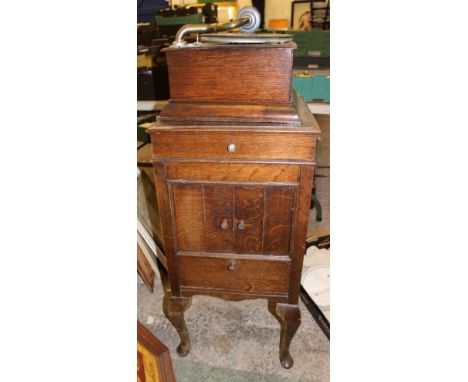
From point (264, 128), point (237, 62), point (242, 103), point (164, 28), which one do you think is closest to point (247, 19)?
point (237, 62)

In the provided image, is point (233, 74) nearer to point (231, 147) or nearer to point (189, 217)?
point (231, 147)

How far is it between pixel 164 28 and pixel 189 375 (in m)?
2.62

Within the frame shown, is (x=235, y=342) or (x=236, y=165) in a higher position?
(x=236, y=165)

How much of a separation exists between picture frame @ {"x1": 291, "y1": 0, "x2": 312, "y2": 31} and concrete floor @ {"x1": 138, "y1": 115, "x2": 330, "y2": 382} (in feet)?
22.0

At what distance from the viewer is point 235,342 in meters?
1.81

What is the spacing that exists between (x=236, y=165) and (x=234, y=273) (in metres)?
0.49

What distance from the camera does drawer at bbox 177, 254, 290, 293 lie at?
1.38m

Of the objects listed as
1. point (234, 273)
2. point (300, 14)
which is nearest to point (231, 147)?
point (234, 273)

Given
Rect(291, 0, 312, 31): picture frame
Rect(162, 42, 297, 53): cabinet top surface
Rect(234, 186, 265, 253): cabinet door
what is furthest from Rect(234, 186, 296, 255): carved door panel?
Rect(291, 0, 312, 31): picture frame

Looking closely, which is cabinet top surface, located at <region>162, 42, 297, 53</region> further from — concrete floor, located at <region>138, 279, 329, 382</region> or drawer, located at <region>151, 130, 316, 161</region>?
concrete floor, located at <region>138, 279, 329, 382</region>

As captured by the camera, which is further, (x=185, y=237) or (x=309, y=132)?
(x=185, y=237)

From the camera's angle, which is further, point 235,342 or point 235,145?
point 235,342
